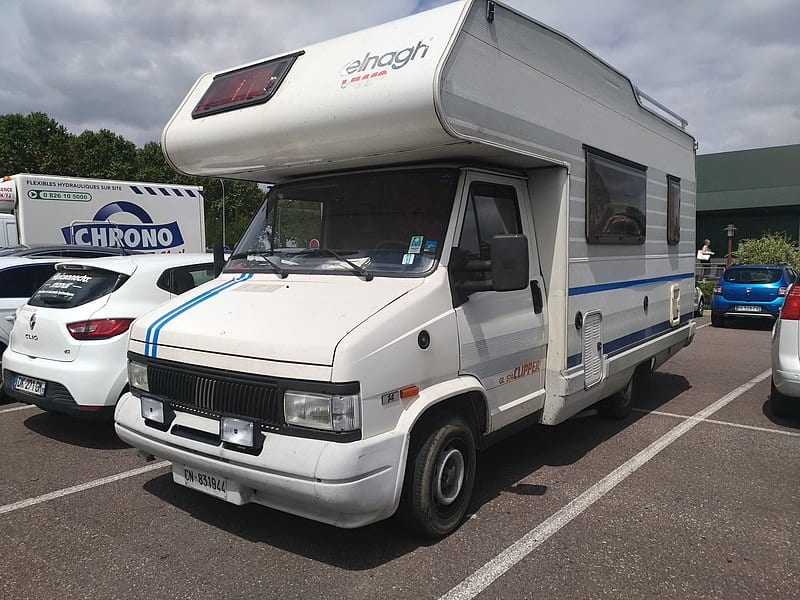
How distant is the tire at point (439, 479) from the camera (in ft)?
12.2

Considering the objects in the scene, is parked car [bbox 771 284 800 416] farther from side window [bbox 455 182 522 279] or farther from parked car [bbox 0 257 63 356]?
parked car [bbox 0 257 63 356]

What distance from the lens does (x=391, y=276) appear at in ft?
13.3

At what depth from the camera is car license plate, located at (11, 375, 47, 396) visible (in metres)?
5.69

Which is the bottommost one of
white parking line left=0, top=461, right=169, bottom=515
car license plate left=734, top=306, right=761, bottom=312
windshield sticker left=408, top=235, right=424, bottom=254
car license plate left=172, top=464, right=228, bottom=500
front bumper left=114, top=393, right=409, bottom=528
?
white parking line left=0, top=461, right=169, bottom=515

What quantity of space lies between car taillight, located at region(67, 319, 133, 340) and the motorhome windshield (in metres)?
1.51

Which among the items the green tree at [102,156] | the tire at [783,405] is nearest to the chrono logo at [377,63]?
the tire at [783,405]

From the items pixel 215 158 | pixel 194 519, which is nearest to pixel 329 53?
pixel 215 158

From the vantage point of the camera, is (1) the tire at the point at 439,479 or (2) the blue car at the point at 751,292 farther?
(2) the blue car at the point at 751,292

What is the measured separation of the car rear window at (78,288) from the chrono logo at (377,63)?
318 centimetres

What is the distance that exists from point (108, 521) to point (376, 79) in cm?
327

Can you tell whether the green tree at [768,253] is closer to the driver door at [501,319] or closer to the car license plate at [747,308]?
the car license plate at [747,308]

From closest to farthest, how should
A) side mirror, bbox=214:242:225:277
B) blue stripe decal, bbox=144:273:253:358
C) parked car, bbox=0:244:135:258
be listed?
1. blue stripe decal, bbox=144:273:253:358
2. side mirror, bbox=214:242:225:277
3. parked car, bbox=0:244:135:258

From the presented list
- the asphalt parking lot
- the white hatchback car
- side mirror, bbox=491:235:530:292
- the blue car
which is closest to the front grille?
the asphalt parking lot

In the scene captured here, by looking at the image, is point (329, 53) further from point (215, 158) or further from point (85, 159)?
point (85, 159)
